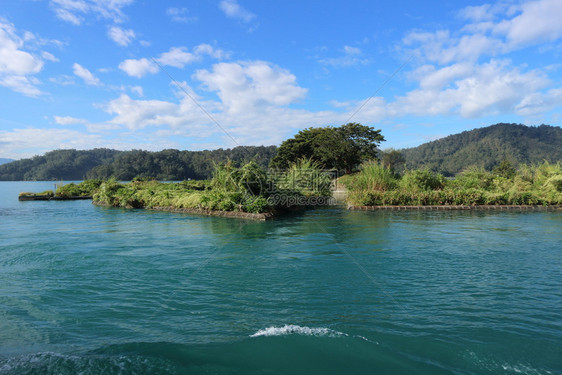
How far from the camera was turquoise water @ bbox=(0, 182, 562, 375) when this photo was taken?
3.20m

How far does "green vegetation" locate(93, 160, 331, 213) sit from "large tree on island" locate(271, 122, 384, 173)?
671 inches

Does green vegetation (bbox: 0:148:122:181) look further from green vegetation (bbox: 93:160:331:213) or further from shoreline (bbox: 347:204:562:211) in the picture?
shoreline (bbox: 347:204:562:211)

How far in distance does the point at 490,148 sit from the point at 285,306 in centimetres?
9963

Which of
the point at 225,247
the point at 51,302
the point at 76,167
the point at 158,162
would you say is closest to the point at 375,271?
the point at 225,247

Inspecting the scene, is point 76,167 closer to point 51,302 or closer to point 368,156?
point 368,156

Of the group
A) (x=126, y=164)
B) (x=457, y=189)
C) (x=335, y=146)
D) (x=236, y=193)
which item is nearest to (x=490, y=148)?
(x=335, y=146)

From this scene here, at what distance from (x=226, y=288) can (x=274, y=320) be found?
4.66ft

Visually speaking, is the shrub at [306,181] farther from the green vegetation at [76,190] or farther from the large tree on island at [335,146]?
the green vegetation at [76,190]

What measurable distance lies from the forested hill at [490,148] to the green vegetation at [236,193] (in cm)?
6038

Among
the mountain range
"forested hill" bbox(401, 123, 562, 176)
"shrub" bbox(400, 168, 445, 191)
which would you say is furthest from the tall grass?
"forested hill" bbox(401, 123, 562, 176)

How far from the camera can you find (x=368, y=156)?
121 ft

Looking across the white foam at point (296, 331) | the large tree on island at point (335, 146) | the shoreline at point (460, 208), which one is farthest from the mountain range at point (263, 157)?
the white foam at point (296, 331)

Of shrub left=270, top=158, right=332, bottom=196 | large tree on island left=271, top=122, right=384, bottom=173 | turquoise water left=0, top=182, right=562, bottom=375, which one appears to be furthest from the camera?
large tree on island left=271, top=122, right=384, bottom=173

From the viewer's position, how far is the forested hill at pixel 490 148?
258 ft
